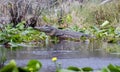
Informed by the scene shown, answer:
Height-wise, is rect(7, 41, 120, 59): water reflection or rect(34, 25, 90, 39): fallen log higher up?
rect(34, 25, 90, 39): fallen log

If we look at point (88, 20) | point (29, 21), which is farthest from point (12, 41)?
point (88, 20)

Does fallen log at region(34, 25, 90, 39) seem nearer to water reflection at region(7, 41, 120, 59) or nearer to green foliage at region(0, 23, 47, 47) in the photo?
green foliage at region(0, 23, 47, 47)

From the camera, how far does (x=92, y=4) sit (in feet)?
36.2

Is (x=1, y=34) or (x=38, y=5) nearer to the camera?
(x=1, y=34)

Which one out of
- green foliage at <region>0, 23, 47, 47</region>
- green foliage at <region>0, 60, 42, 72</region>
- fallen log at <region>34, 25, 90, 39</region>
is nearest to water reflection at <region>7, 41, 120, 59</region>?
green foliage at <region>0, 23, 47, 47</region>

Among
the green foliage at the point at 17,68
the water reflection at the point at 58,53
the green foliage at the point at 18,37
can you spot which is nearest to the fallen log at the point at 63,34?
the green foliage at the point at 18,37

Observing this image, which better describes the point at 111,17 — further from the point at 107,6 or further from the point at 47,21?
the point at 47,21

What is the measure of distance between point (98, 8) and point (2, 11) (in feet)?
9.69

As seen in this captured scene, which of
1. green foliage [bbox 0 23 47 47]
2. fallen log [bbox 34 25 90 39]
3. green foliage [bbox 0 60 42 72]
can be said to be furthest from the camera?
fallen log [bbox 34 25 90 39]

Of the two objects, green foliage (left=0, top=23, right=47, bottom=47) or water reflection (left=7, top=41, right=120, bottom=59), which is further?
green foliage (left=0, top=23, right=47, bottom=47)

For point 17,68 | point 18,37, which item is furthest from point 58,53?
point 17,68

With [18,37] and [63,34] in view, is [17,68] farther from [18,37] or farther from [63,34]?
[63,34]

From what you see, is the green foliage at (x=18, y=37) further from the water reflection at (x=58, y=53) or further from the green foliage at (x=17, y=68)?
the green foliage at (x=17, y=68)

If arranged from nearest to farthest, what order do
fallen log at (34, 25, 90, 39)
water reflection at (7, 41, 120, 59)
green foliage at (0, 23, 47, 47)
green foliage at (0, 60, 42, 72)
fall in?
1. green foliage at (0, 60, 42, 72)
2. water reflection at (7, 41, 120, 59)
3. green foliage at (0, 23, 47, 47)
4. fallen log at (34, 25, 90, 39)
